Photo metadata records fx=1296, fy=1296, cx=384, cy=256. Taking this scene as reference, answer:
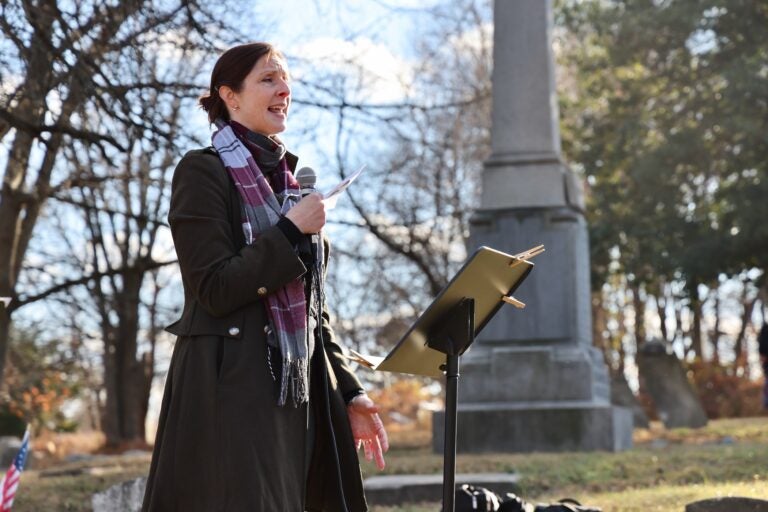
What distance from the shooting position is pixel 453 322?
4.24 metres

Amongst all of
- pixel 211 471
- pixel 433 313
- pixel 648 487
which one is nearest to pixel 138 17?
pixel 648 487

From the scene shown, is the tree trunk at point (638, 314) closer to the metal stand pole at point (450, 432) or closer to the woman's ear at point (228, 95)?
the metal stand pole at point (450, 432)

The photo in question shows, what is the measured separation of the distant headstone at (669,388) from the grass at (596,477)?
9.53m

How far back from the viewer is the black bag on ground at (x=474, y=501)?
241 inches

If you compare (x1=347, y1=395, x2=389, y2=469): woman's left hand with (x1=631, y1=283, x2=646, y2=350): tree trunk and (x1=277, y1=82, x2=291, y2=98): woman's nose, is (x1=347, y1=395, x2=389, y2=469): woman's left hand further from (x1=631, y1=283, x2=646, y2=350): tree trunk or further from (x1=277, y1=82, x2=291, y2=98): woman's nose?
(x1=631, y1=283, x2=646, y2=350): tree trunk

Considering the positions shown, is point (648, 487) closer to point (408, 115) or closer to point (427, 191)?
point (408, 115)

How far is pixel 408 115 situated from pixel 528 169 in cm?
140

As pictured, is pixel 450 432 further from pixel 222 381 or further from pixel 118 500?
pixel 118 500

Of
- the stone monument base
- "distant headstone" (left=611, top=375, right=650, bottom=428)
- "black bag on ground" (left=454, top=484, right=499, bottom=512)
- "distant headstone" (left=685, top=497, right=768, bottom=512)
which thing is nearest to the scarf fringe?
"black bag on ground" (left=454, top=484, right=499, bottom=512)

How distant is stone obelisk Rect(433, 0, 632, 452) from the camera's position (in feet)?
39.1

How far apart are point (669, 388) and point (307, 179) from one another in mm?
18420

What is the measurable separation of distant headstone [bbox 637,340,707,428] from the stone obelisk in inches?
335

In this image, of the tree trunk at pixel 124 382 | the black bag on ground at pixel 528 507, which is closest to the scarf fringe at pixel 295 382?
the black bag on ground at pixel 528 507

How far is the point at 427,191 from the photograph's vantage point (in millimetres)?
24531
